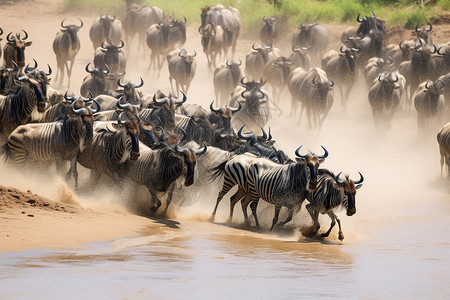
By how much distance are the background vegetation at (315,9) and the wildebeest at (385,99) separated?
7.95m

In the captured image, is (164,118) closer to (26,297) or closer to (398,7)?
(26,297)

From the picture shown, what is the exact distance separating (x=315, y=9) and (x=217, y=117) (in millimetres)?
19321

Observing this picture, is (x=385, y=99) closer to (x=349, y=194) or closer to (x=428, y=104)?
(x=428, y=104)

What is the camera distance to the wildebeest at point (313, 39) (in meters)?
32.2

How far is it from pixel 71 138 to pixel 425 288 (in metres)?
7.27

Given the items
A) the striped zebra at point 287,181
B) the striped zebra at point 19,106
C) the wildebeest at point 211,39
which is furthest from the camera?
the wildebeest at point 211,39

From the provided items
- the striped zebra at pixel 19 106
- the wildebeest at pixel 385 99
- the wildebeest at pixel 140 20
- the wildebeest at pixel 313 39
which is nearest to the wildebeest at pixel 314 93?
the wildebeest at pixel 385 99

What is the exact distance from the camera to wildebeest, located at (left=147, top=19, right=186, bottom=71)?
32.3m

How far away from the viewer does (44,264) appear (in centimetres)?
998

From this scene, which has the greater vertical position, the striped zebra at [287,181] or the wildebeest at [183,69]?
the wildebeest at [183,69]

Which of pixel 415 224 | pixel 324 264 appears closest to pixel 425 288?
pixel 324 264

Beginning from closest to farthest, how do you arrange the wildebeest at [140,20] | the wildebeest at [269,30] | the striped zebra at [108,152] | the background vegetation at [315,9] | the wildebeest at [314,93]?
1. the striped zebra at [108,152]
2. the wildebeest at [314,93]
3. the background vegetation at [315,9]
4. the wildebeest at [269,30]
5. the wildebeest at [140,20]

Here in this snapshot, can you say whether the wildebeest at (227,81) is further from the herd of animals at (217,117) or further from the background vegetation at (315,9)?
the background vegetation at (315,9)

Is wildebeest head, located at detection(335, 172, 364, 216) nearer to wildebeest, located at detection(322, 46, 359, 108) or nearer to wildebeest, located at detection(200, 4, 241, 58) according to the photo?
wildebeest, located at detection(322, 46, 359, 108)
